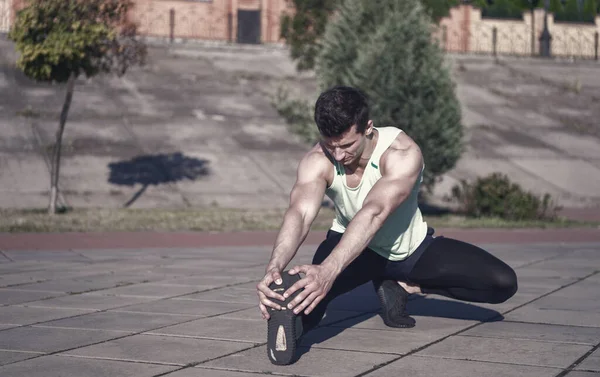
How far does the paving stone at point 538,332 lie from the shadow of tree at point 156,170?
12.7 meters

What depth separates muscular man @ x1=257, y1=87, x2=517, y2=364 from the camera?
4770mm

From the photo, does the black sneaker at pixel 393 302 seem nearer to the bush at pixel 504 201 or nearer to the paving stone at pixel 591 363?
the paving stone at pixel 591 363

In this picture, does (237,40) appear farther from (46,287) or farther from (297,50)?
(46,287)

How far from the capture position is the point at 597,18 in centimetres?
4588

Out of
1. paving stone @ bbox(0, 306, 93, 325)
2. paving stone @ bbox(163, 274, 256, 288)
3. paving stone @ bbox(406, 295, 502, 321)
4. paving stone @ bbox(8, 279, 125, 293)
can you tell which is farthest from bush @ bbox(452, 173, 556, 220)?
paving stone @ bbox(0, 306, 93, 325)

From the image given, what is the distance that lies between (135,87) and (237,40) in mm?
→ 14028

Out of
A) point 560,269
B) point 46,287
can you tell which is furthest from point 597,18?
point 46,287

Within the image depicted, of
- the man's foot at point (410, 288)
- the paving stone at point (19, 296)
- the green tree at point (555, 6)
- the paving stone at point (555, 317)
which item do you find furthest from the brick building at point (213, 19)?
the man's foot at point (410, 288)

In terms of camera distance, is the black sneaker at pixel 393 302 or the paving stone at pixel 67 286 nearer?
the black sneaker at pixel 393 302

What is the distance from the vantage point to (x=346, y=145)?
510 cm

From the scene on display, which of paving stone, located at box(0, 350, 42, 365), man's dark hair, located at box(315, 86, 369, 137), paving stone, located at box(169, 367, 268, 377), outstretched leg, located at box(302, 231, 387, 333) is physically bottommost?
paving stone, located at box(0, 350, 42, 365)

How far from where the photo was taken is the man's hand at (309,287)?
4.64 m

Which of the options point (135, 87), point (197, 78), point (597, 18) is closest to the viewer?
point (135, 87)

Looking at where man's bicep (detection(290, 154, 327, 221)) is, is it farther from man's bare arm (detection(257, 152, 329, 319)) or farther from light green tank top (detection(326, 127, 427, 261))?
light green tank top (detection(326, 127, 427, 261))
